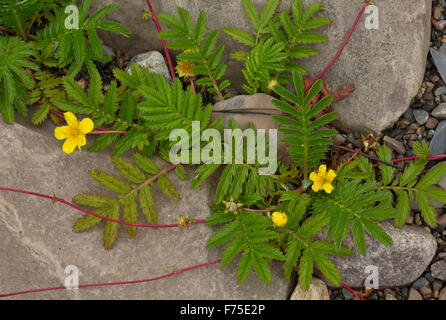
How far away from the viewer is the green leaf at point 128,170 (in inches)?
115

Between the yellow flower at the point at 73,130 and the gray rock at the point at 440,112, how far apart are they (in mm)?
2122

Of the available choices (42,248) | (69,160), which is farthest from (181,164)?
(42,248)

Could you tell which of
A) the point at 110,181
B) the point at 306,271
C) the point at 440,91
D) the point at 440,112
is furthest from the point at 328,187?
the point at 110,181

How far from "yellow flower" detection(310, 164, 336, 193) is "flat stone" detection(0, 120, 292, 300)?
0.58 meters

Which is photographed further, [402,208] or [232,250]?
[402,208]

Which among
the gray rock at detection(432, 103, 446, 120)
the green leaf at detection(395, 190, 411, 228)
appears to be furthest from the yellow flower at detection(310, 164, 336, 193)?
the gray rock at detection(432, 103, 446, 120)

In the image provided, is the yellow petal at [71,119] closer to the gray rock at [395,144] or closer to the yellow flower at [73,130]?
the yellow flower at [73,130]

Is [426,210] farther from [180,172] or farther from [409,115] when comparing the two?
[180,172]

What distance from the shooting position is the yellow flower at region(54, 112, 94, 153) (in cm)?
267

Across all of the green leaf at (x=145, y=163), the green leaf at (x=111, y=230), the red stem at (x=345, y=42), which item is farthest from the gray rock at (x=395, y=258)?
the green leaf at (x=111, y=230)

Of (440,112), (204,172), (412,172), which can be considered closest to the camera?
(204,172)

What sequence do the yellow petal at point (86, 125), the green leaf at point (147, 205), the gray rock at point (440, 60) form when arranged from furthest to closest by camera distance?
the gray rock at point (440, 60) → the green leaf at point (147, 205) → the yellow petal at point (86, 125)

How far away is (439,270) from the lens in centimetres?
303

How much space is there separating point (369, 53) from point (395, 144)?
592mm
